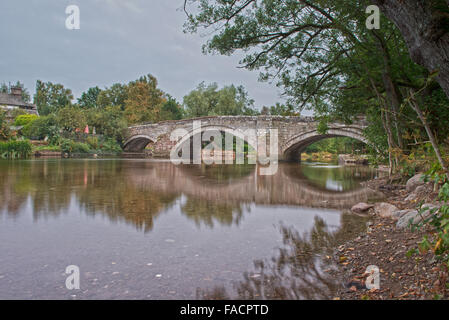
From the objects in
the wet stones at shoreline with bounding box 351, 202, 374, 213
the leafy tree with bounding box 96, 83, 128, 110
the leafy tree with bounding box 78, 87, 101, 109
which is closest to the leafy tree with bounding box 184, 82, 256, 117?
the leafy tree with bounding box 96, 83, 128, 110

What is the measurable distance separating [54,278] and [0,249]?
4.06 feet

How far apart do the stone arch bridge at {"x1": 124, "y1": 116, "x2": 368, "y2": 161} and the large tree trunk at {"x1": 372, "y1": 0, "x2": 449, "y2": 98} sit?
17.7 m

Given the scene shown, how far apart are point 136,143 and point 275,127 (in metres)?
20.1

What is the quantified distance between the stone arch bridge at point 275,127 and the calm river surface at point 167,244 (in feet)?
49.5

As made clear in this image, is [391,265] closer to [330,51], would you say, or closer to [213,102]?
[330,51]

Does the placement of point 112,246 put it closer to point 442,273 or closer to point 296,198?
point 442,273

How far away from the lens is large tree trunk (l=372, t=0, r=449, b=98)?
247 cm

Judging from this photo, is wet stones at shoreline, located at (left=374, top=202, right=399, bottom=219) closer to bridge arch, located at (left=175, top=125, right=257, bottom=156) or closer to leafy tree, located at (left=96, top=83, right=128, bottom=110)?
bridge arch, located at (left=175, top=125, right=257, bottom=156)

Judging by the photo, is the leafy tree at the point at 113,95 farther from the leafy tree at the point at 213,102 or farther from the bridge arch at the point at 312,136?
the bridge arch at the point at 312,136

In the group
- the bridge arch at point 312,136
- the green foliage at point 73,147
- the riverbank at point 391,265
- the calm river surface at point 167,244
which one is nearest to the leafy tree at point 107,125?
the green foliage at point 73,147

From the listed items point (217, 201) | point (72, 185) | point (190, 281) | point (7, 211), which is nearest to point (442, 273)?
point (190, 281)

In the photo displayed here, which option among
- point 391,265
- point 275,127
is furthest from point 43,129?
point 391,265

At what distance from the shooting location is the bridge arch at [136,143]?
3600cm
